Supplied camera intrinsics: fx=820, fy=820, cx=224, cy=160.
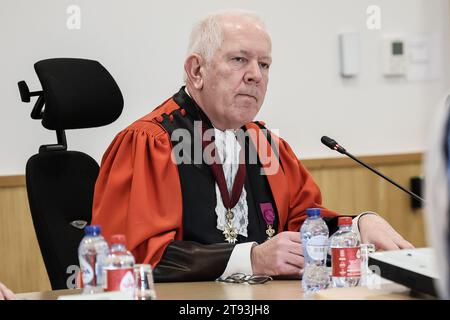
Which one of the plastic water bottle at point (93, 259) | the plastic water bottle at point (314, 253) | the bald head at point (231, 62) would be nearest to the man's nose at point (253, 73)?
the bald head at point (231, 62)

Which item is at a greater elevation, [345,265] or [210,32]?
[210,32]

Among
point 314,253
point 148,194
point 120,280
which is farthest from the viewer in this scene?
point 148,194

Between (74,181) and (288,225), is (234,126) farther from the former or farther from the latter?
(74,181)

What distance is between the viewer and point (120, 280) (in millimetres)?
1906

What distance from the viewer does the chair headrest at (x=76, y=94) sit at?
2820 millimetres

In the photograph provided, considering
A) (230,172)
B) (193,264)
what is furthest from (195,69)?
(193,264)

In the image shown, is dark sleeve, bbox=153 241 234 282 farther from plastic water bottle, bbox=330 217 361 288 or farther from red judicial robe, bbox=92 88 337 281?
plastic water bottle, bbox=330 217 361 288

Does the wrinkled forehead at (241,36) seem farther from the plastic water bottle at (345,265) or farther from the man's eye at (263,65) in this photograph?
the plastic water bottle at (345,265)

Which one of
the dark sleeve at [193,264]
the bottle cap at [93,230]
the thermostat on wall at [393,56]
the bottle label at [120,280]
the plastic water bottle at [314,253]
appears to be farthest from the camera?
the thermostat on wall at [393,56]

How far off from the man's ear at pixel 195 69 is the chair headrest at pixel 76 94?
296 mm

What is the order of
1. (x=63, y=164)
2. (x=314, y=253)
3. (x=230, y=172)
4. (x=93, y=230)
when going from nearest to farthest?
(x=93, y=230), (x=314, y=253), (x=230, y=172), (x=63, y=164)

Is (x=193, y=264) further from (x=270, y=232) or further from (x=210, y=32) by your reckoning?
(x=210, y=32)

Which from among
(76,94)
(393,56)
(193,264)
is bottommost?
(193,264)

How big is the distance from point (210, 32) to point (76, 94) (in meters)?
0.51
